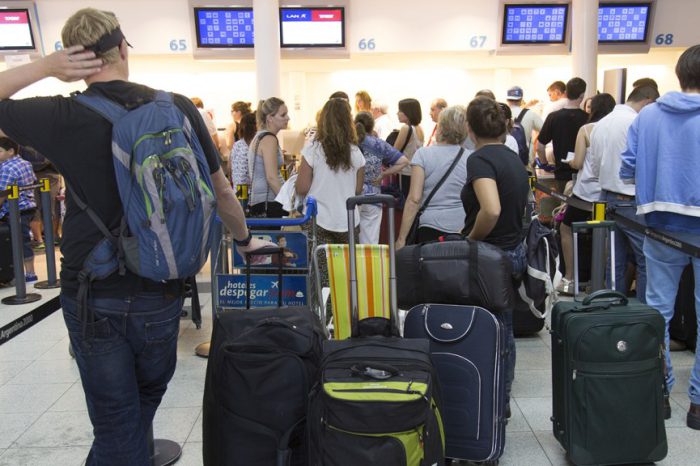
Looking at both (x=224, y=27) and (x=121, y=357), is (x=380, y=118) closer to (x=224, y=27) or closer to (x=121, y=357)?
(x=224, y=27)

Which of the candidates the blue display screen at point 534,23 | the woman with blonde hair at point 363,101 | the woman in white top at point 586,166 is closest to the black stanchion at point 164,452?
the woman in white top at point 586,166

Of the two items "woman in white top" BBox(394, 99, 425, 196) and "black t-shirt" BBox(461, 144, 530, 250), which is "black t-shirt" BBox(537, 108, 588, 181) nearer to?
"woman in white top" BBox(394, 99, 425, 196)

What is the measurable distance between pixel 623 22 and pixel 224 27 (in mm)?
5344

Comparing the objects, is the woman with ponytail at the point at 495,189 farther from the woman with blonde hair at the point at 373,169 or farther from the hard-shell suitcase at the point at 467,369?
the woman with blonde hair at the point at 373,169

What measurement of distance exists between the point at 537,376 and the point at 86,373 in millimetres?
2686

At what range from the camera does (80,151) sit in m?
1.88

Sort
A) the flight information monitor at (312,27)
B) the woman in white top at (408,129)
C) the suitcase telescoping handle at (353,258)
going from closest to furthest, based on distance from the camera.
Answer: the suitcase telescoping handle at (353,258), the woman in white top at (408,129), the flight information monitor at (312,27)

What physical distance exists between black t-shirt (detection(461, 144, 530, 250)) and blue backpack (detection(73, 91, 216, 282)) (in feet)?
4.94

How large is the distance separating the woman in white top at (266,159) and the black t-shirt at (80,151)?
119 inches

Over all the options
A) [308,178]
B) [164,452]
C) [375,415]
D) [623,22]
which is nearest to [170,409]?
[164,452]

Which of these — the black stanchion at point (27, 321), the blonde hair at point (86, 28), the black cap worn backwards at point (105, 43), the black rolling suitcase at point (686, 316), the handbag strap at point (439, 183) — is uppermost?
the blonde hair at point (86, 28)

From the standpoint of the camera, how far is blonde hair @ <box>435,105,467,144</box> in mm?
3994

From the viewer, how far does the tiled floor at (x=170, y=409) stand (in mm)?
3084

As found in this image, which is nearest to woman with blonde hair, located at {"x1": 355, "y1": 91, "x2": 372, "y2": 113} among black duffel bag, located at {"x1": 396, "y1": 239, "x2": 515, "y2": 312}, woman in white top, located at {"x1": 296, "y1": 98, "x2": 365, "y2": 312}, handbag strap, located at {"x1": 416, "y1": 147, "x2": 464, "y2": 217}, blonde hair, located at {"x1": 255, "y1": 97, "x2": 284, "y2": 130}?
blonde hair, located at {"x1": 255, "y1": 97, "x2": 284, "y2": 130}
